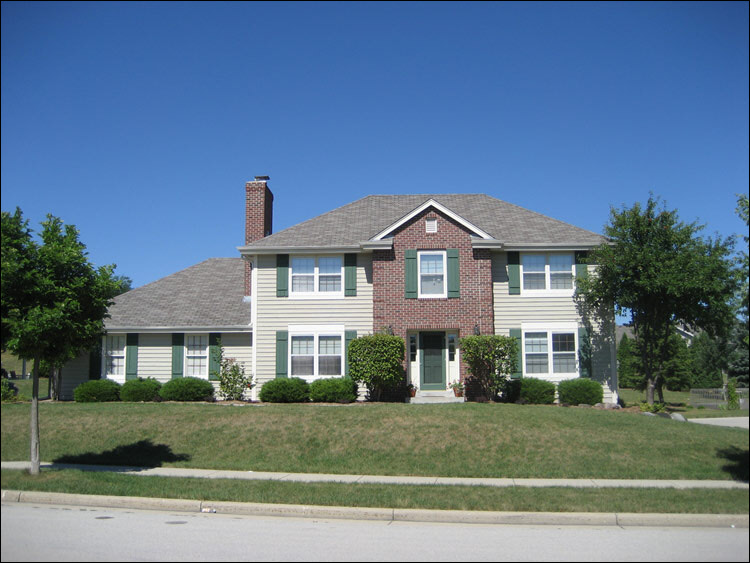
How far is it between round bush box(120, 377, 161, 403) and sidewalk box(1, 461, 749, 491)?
29.4ft

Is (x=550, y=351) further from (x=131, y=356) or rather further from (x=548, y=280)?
(x=131, y=356)

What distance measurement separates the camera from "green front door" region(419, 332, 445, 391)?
2303 cm

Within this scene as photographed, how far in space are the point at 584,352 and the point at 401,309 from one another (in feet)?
21.6

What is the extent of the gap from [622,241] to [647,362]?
4.36 meters

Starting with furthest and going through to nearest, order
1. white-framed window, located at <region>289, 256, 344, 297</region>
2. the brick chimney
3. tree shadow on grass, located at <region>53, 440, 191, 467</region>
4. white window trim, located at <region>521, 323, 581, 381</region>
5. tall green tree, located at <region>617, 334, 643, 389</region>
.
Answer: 1. tall green tree, located at <region>617, 334, 643, 389</region>
2. the brick chimney
3. white-framed window, located at <region>289, 256, 344, 297</region>
4. white window trim, located at <region>521, 323, 581, 381</region>
5. tree shadow on grass, located at <region>53, 440, 191, 467</region>

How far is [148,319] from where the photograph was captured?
24.6 metres

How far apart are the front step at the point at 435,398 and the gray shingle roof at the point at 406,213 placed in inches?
225

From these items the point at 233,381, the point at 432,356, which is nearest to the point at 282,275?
the point at 233,381

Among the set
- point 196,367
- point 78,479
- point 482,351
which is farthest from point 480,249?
point 78,479

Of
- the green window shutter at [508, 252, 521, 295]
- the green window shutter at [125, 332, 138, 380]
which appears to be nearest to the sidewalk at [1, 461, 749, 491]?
the green window shutter at [125, 332, 138, 380]

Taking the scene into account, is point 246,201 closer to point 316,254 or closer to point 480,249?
point 316,254

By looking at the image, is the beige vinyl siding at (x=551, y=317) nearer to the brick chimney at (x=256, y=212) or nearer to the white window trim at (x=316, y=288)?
the white window trim at (x=316, y=288)

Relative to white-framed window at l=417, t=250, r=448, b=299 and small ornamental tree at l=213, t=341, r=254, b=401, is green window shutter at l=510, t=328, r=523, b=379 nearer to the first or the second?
white-framed window at l=417, t=250, r=448, b=299

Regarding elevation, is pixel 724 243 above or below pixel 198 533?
above
